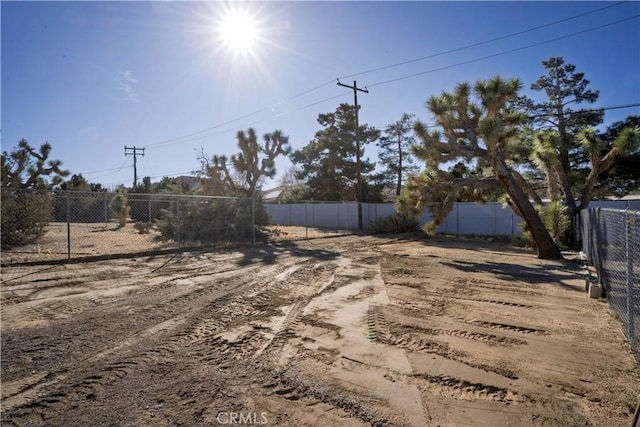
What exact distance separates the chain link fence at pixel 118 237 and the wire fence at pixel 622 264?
10655mm

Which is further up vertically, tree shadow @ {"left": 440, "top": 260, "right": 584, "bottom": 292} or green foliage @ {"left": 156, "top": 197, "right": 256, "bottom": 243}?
green foliage @ {"left": 156, "top": 197, "right": 256, "bottom": 243}

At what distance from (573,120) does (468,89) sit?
1375 cm

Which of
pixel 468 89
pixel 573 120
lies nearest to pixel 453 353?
pixel 468 89

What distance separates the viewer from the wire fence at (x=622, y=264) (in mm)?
4031

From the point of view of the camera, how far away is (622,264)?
193 inches

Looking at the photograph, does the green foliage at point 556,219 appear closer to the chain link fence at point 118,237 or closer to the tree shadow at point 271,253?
the tree shadow at point 271,253

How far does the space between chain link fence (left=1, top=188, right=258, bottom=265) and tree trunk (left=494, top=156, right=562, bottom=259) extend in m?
9.22

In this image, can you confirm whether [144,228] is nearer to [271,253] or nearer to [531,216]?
[271,253]

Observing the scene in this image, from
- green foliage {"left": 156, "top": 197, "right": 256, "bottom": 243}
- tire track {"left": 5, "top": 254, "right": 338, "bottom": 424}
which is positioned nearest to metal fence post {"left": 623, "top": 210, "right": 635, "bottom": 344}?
tire track {"left": 5, "top": 254, "right": 338, "bottom": 424}

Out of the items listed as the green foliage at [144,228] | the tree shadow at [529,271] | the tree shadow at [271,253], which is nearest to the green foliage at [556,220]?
the tree shadow at [529,271]

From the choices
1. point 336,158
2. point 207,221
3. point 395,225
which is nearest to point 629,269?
point 207,221

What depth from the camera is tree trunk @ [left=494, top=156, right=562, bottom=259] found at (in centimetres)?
1113

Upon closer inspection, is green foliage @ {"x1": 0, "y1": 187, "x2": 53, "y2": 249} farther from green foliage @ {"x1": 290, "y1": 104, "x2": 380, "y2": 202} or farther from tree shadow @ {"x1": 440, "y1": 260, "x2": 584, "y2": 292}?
green foliage @ {"x1": 290, "y1": 104, "x2": 380, "y2": 202}

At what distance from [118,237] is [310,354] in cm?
1544
